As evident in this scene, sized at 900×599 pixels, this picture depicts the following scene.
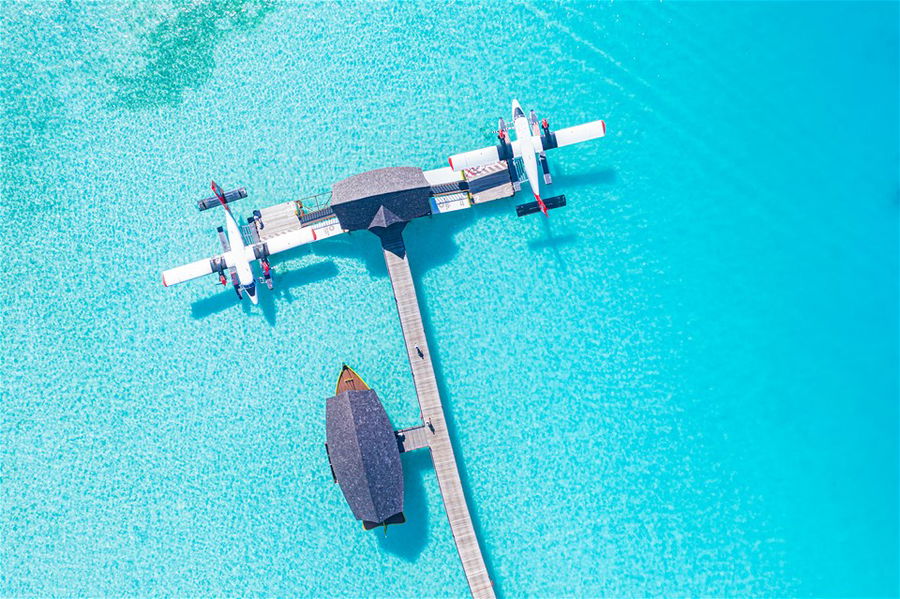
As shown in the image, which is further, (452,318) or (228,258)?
(452,318)

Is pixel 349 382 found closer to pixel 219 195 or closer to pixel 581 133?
pixel 219 195

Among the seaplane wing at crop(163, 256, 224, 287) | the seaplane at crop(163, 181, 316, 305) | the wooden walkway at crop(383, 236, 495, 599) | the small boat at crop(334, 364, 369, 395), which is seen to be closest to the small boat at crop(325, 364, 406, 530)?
the small boat at crop(334, 364, 369, 395)

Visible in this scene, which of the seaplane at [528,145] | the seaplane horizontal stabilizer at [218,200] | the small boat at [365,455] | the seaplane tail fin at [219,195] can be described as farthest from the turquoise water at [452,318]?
the small boat at [365,455]

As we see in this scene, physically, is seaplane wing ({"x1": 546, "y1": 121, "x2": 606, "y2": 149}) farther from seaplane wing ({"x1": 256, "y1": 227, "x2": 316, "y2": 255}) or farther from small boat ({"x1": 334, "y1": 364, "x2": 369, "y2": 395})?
small boat ({"x1": 334, "y1": 364, "x2": 369, "y2": 395})

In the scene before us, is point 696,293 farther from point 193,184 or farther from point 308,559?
point 193,184

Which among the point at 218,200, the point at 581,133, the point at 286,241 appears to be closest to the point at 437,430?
the point at 286,241
